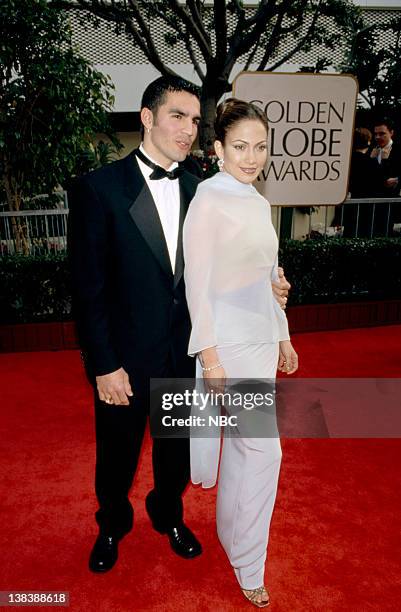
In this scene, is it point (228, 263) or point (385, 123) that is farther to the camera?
point (385, 123)

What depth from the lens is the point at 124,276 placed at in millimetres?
2084

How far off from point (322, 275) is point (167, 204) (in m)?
4.05

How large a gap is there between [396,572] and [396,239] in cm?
441

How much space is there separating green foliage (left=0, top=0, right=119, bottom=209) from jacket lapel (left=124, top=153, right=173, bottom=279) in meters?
3.84

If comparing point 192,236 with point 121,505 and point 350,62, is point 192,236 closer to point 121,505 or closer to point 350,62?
point 121,505

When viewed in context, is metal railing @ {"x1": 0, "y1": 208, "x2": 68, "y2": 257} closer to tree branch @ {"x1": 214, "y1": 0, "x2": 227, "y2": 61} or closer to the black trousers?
the black trousers

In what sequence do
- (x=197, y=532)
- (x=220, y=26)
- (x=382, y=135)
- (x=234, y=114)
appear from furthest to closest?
1. (x=220, y=26)
2. (x=382, y=135)
3. (x=197, y=532)
4. (x=234, y=114)

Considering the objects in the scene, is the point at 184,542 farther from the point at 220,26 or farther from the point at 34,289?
the point at 220,26

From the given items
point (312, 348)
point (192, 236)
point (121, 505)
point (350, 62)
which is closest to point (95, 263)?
point (192, 236)

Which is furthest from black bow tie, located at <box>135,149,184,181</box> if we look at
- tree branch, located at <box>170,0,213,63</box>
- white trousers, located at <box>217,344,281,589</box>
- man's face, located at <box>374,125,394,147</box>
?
tree branch, located at <box>170,0,213,63</box>

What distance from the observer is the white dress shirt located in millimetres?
2139

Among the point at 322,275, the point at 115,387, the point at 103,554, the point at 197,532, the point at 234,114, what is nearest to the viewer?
the point at 234,114

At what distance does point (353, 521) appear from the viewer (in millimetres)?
2732

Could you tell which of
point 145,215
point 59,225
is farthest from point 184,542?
point 59,225
